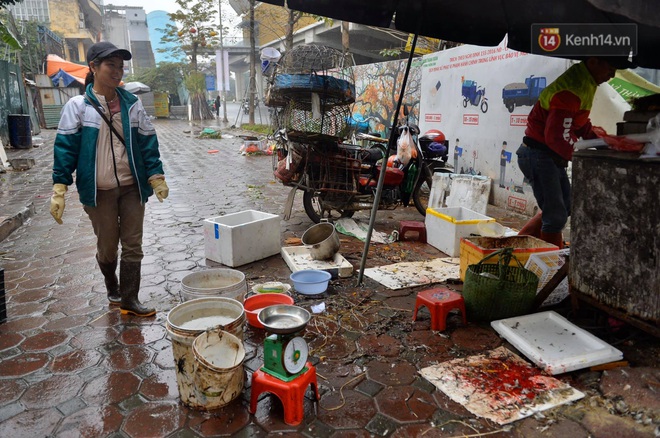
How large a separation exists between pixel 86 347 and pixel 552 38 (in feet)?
13.7

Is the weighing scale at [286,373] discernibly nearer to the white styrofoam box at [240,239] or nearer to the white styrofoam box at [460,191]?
the white styrofoam box at [240,239]

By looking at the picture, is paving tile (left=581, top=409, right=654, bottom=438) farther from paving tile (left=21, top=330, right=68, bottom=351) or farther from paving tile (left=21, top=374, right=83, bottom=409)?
paving tile (left=21, top=330, right=68, bottom=351)

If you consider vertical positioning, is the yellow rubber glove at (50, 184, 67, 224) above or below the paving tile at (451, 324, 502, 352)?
above

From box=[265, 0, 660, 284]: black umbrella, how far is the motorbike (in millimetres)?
2079

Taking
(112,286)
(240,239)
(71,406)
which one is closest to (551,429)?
(71,406)

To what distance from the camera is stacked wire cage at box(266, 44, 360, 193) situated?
19.6 ft

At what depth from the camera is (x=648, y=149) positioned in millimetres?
2947

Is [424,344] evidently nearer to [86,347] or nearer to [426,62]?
[86,347]

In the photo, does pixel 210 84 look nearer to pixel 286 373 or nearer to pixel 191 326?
pixel 191 326

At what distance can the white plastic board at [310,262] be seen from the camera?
4.82m

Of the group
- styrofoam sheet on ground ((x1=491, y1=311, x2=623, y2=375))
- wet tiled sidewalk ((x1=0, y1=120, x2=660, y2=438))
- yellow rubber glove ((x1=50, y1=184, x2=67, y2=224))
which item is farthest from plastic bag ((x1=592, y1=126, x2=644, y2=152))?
yellow rubber glove ((x1=50, y1=184, x2=67, y2=224))

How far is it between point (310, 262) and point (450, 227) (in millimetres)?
1780

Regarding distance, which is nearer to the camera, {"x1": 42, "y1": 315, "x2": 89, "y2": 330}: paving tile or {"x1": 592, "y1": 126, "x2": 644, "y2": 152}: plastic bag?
{"x1": 592, "y1": 126, "x2": 644, "y2": 152}: plastic bag

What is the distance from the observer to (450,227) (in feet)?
18.1
